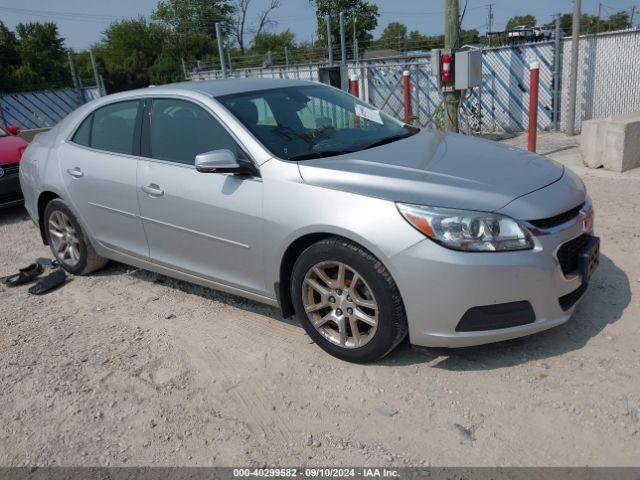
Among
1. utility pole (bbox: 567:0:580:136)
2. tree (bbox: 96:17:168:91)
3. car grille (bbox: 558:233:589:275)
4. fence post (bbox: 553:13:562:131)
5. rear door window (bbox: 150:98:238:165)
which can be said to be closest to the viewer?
car grille (bbox: 558:233:589:275)

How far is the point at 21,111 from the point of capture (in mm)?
25844

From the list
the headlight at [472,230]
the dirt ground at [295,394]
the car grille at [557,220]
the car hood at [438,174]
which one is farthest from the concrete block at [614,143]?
the headlight at [472,230]

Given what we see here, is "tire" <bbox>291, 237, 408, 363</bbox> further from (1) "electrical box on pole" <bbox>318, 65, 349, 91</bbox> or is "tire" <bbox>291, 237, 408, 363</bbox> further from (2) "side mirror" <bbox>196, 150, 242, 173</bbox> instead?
(1) "electrical box on pole" <bbox>318, 65, 349, 91</bbox>

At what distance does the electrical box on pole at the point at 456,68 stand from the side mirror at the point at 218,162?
5.48m

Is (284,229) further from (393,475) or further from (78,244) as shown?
(78,244)

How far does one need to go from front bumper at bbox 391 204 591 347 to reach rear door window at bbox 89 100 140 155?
248cm

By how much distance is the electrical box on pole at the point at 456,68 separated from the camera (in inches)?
312

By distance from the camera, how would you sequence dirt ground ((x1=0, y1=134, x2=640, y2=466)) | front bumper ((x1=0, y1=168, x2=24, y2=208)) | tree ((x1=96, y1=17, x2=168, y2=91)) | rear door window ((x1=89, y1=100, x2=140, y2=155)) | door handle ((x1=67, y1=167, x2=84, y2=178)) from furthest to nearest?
tree ((x1=96, y1=17, x2=168, y2=91)), front bumper ((x1=0, y1=168, x2=24, y2=208)), door handle ((x1=67, y1=167, x2=84, y2=178)), rear door window ((x1=89, y1=100, x2=140, y2=155)), dirt ground ((x1=0, y1=134, x2=640, y2=466))

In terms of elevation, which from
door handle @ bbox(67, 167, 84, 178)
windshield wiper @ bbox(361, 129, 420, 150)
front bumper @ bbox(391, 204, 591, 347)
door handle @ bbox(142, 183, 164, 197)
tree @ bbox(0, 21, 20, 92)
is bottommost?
front bumper @ bbox(391, 204, 591, 347)

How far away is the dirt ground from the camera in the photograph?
8.67 ft

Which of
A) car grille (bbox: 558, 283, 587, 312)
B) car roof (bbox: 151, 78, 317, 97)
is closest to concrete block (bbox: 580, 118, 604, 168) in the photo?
car roof (bbox: 151, 78, 317, 97)

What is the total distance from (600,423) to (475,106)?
10.6 meters

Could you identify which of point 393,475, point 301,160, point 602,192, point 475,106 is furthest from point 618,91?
point 393,475

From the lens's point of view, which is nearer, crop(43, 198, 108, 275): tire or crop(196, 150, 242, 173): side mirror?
crop(196, 150, 242, 173): side mirror
